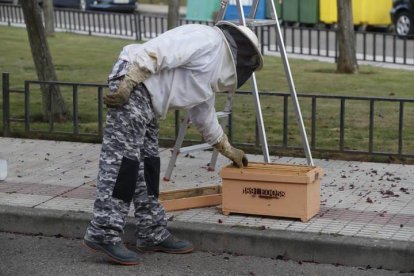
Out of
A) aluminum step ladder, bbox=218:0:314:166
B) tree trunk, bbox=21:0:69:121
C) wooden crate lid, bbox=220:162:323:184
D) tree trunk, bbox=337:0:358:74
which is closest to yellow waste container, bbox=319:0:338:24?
tree trunk, bbox=337:0:358:74

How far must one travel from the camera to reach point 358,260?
21.9 ft

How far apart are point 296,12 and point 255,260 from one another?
24.2 meters

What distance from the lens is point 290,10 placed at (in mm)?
30734

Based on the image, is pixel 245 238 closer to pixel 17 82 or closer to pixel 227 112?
pixel 227 112

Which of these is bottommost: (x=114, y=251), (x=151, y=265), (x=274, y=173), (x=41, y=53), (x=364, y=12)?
(x=151, y=265)

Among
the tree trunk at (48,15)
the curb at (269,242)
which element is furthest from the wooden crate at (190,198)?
the tree trunk at (48,15)

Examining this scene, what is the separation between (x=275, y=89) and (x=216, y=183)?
6.33m

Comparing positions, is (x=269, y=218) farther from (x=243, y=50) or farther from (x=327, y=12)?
(x=327, y=12)

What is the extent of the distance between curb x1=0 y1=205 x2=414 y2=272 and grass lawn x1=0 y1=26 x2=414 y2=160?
340 centimetres

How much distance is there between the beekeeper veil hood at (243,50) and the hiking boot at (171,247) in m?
1.18

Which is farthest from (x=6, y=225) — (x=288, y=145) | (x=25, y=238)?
(x=288, y=145)

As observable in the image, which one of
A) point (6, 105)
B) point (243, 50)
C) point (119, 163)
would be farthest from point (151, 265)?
point (6, 105)

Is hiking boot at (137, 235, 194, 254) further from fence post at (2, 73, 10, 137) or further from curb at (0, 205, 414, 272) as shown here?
fence post at (2, 73, 10, 137)

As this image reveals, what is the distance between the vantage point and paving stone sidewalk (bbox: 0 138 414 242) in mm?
7203
